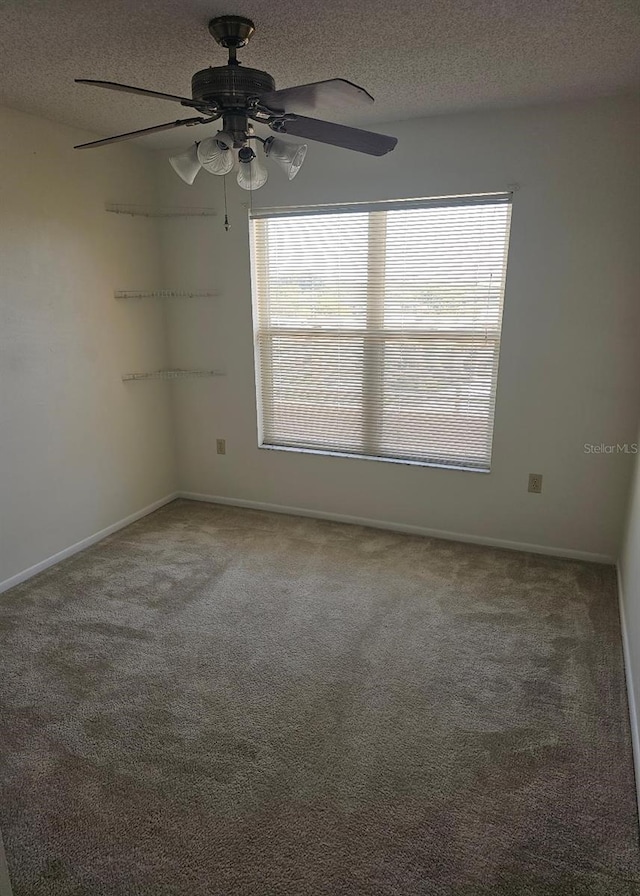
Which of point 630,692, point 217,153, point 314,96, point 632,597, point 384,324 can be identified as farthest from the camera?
point 384,324

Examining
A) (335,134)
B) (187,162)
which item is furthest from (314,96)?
(187,162)

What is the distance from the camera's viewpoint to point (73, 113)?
2.74m

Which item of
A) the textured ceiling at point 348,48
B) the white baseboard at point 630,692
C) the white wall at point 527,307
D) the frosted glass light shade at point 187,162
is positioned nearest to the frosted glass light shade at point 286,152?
the frosted glass light shade at point 187,162

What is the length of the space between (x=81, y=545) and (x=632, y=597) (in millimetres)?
2932

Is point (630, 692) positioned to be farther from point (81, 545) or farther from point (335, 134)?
point (81, 545)

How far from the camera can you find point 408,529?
141 inches

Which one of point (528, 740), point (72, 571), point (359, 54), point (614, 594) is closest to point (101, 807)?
point (528, 740)

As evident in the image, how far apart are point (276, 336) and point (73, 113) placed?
5.24 feet

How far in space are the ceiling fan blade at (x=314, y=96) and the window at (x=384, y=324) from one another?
1585 millimetres

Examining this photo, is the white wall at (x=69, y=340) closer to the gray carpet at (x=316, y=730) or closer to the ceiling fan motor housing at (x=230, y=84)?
the gray carpet at (x=316, y=730)

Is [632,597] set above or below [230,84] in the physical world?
below

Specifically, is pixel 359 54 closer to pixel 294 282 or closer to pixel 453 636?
pixel 294 282

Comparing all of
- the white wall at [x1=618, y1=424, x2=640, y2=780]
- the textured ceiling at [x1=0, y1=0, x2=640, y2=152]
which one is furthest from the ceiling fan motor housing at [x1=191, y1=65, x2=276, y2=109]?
the white wall at [x1=618, y1=424, x2=640, y2=780]

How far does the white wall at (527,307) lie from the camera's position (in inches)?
109
